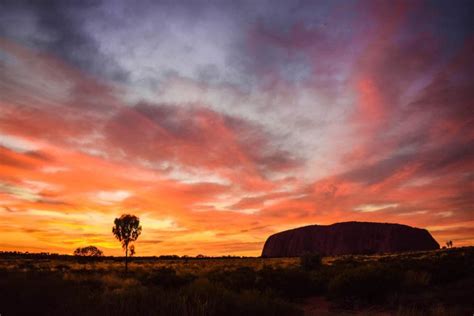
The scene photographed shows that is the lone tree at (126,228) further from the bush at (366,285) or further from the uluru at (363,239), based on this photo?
the uluru at (363,239)

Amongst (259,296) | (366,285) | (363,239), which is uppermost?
(259,296)

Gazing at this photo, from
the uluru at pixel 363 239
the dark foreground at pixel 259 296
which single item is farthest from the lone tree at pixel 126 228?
the uluru at pixel 363 239

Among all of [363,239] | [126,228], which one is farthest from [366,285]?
[363,239]

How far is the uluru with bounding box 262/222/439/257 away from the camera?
16701 cm

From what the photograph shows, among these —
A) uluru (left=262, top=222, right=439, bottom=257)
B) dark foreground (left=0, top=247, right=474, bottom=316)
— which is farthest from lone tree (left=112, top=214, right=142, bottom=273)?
uluru (left=262, top=222, right=439, bottom=257)

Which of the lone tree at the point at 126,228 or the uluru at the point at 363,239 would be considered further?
the uluru at the point at 363,239

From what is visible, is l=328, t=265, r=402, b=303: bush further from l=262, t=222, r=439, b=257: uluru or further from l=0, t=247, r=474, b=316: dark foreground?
l=262, t=222, r=439, b=257: uluru

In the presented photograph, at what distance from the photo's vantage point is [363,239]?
174375 mm

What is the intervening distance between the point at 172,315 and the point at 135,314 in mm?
705

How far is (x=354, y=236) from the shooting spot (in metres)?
177

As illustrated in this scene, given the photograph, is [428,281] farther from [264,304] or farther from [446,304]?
[264,304]

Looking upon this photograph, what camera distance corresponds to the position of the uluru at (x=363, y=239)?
167 m

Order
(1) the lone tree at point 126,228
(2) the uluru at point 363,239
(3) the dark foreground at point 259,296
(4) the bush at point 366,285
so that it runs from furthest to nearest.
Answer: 1. (2) the uluru at point 363,239
2. (1) the lone tree at point 126,228
3. (4) the bush at point 366,285
4. (3) the dark foreground at point 259,296

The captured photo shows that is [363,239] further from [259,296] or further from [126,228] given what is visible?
[259,296]
